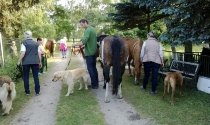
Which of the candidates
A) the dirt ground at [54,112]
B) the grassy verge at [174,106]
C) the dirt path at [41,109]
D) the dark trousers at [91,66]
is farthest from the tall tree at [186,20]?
the dirt path at [41,109]

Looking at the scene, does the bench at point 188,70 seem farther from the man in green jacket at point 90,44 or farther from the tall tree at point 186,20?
the man in green jacket at point 90,44

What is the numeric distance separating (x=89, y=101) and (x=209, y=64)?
4121 mm

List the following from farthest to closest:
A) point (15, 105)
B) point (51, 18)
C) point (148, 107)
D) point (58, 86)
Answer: point (51, 18) → point (58, 86) → point (15, 105) → point (148, 107)

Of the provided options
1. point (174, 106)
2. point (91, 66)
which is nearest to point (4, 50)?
point (91, 66)

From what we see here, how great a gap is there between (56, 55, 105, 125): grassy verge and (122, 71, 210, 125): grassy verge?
1093 mm

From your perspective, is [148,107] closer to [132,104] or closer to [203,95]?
[132,104]

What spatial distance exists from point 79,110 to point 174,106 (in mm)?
2549

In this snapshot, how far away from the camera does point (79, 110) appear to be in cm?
592

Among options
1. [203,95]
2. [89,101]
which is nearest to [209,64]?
[203,95]

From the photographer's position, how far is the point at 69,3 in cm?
4159

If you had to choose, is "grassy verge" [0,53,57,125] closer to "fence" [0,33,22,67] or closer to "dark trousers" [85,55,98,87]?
"fence" [0,33,22,67]

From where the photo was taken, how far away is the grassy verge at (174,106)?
17.1 feet

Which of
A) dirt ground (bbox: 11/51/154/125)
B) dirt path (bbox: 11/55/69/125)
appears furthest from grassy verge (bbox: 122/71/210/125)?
dirt path (bbox: 11/55/69/125)

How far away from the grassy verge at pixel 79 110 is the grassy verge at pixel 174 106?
109 cm
